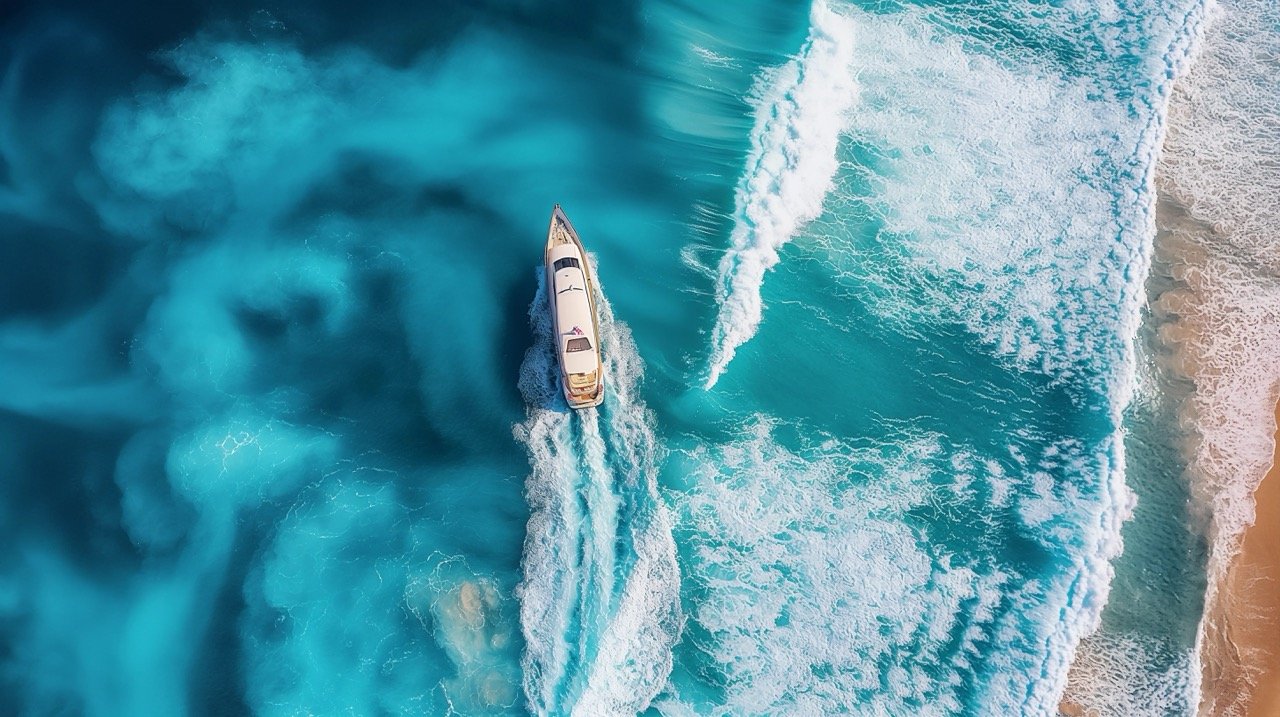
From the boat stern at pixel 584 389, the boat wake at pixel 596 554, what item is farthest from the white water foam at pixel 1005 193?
the boat wake at pixel 596 554

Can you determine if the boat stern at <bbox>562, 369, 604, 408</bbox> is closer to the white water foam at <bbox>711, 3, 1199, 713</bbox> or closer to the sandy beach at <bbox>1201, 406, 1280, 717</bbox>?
the white water foam at <bbox>711, 3, 1199, 713</bbox>

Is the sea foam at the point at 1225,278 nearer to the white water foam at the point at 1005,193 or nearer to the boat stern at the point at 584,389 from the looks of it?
the white water foam at the point at 1005,193

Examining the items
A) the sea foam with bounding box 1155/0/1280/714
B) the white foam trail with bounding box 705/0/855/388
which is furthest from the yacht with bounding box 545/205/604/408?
the sea foam with bounding box 1155/0/1280/714

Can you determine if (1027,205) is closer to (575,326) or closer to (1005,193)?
(1005,193)

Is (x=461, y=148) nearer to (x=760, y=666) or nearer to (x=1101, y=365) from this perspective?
(x=760, y=666)

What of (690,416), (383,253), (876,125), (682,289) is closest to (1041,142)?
(876,125)

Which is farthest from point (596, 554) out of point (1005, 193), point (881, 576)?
point (1005, 193)
